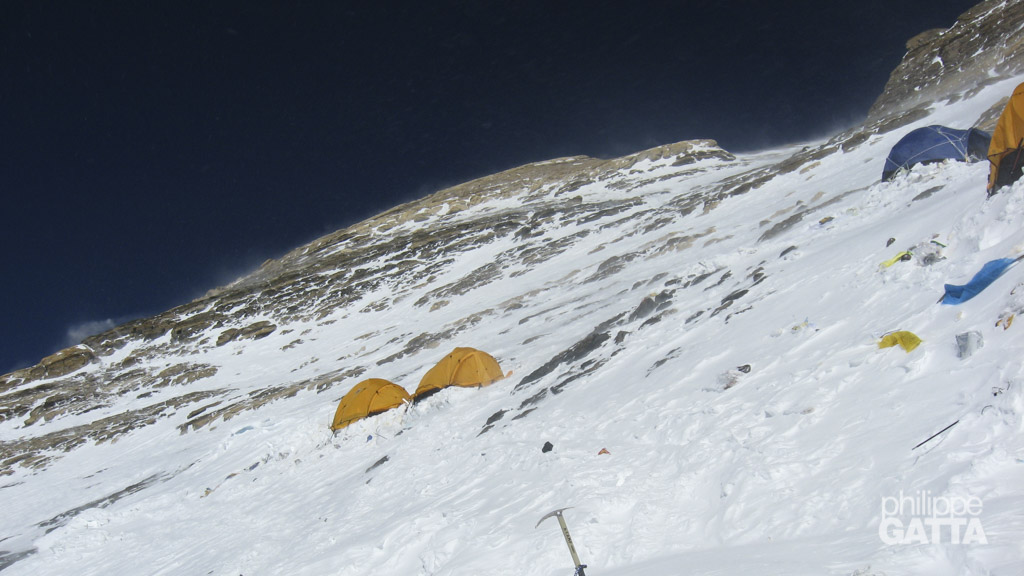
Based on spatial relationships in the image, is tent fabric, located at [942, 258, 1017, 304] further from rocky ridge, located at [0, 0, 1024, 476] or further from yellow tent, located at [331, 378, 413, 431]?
yellow tent, located at [331, 378, 413, 431]

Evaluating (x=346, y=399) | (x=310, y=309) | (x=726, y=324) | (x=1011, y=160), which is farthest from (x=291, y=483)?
(x=310, y=309)

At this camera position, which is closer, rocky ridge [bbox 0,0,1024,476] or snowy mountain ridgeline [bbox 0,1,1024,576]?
snowy mountain ridgeline [bbox 0,1,1024,576]

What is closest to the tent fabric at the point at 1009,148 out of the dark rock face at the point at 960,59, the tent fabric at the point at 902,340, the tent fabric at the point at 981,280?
the tent fabric at the point at 981,280

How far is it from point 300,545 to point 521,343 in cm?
1172

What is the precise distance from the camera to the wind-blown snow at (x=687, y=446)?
5.01m

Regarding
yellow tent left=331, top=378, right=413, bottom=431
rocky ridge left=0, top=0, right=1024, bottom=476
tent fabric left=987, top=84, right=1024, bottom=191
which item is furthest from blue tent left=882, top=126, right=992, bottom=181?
yellow tent left=331, top=378, right=413, bottom=431

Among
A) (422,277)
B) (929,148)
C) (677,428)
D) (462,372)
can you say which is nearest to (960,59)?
(929,148)

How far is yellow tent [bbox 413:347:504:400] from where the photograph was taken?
17.0 m

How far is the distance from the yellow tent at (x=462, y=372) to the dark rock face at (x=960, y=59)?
29.0m

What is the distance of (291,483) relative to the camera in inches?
614

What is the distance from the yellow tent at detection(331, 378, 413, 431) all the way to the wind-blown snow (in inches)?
17.6

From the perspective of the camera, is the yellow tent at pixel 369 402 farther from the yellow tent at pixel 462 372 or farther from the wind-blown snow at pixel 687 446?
the yellow tent at pixel 462 372

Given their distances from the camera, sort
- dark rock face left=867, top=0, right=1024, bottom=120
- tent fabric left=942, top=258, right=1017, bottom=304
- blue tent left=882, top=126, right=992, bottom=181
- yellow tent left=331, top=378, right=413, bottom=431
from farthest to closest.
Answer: dark rock face left=867, top=0, right=1024, bottom=120 < yellow tent left=331, top=378, right=413, bottom=431 < blue tent left=882, top=126, right=992, bottom=181 < tent fabric left=942, top=258, right=1017, bottom=304

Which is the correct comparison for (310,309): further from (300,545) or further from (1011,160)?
(1011,160)
